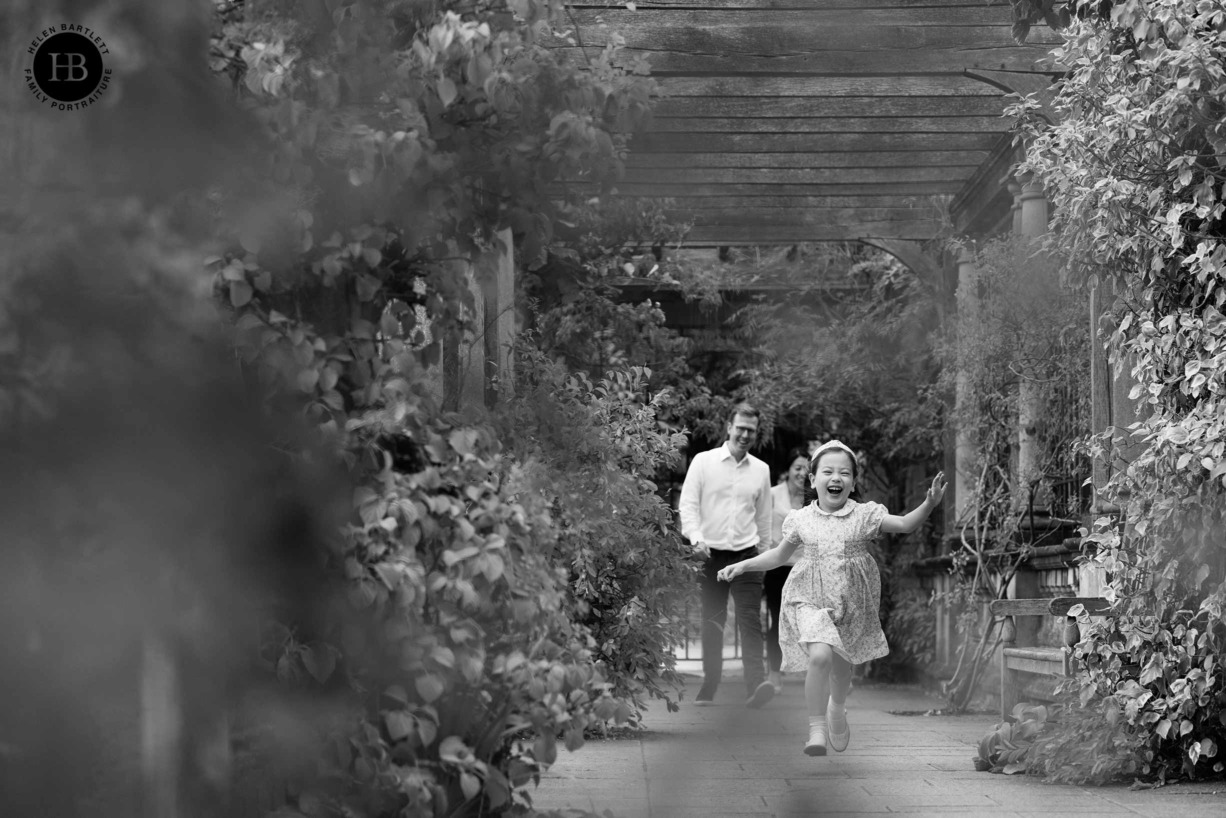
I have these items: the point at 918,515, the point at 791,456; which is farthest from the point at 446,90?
the point at 791,456

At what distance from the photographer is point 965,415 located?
8.47 metres

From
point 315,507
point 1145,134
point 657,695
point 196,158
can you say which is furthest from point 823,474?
point 196,158

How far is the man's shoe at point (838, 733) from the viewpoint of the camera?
551cm

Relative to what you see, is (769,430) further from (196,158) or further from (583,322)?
(196,158)

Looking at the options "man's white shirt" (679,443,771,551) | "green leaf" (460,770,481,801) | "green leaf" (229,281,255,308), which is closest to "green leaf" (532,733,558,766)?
"green leaf" (460,770,481,801)

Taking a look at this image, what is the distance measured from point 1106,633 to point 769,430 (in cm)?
689

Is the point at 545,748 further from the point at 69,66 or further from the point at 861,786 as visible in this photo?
the point at 861,786

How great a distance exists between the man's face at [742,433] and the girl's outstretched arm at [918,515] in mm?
2242

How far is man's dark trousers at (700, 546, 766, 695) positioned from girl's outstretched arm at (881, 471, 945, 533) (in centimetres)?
219

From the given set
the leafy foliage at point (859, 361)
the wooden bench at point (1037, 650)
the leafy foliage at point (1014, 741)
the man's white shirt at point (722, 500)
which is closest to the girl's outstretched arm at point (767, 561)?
the wooden bench at point (1037, 650)

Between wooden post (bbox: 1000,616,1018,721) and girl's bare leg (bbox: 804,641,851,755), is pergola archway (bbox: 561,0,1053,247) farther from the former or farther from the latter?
wooden post (bbox: 1000,616,1018,721)

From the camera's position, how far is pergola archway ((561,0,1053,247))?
260 inches

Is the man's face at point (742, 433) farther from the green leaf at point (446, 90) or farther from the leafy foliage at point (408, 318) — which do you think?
the green leaf at point (446, 90)

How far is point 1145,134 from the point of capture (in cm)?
465
